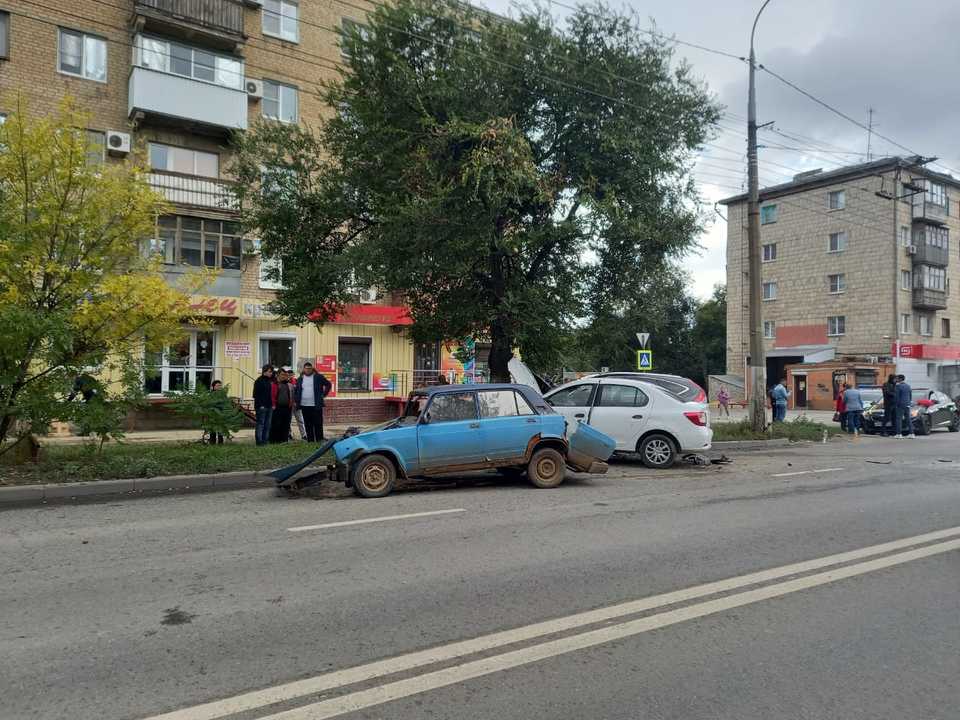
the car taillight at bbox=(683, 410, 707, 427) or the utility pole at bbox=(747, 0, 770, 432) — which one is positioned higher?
the utility pole at bbox=(747, 0, 770, 432)

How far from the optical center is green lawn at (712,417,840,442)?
17125 millimetres

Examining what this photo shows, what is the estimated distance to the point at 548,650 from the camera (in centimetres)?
387

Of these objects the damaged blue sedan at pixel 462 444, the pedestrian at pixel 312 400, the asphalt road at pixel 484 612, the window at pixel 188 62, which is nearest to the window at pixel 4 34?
the window at pixel 188 62

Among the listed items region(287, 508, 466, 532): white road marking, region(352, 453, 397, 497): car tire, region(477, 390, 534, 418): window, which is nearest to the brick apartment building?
region(477, 390, 534, 418): window

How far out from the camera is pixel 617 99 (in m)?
12.9

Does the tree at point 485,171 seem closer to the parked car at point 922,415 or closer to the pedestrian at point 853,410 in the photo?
the pedestrian at point 853,410

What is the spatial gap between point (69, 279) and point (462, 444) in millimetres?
5849

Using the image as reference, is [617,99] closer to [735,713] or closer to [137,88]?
[735,713]

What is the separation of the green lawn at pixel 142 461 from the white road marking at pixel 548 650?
25.9 ft

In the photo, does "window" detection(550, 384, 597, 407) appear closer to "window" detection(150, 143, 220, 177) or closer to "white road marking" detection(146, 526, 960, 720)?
"white road marking" detection(146, 526, 960, 720)

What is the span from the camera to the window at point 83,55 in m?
20.0

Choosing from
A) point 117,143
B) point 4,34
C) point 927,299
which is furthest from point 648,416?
point 927,299

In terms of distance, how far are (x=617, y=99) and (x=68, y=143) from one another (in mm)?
9035

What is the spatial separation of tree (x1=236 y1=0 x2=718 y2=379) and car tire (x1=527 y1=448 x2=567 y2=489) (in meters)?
3.65
